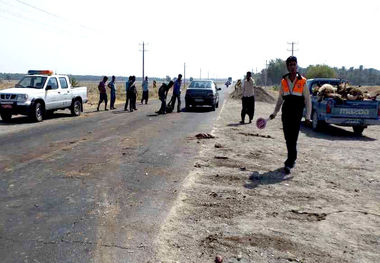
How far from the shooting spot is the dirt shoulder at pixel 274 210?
373cm

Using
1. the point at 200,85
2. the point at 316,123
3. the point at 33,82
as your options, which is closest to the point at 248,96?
the point at 316,123

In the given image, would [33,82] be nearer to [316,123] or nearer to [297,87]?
[316,123]

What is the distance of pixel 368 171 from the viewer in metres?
7.26

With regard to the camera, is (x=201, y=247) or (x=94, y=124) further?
(x=94, y=124)

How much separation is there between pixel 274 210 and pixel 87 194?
2.66 metres

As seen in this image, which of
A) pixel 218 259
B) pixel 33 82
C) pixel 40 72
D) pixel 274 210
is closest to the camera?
pixel 218 259

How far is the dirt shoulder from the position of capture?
3.73 metres

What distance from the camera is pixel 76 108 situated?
60.7ft

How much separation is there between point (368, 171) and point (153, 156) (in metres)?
4.39

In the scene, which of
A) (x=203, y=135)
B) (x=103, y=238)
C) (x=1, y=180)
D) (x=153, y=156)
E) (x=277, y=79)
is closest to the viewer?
(x=103, y=238)

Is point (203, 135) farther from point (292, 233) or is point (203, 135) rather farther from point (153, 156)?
point (292, 233)

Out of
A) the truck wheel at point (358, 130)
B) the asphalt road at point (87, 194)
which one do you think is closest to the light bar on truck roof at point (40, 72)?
the asphalt road at point (87, 194)

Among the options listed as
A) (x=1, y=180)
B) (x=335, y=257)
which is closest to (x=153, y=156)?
(x=1, y=180)

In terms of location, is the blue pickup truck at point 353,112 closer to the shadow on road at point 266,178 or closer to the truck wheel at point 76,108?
the shadow on road at point 266,178
